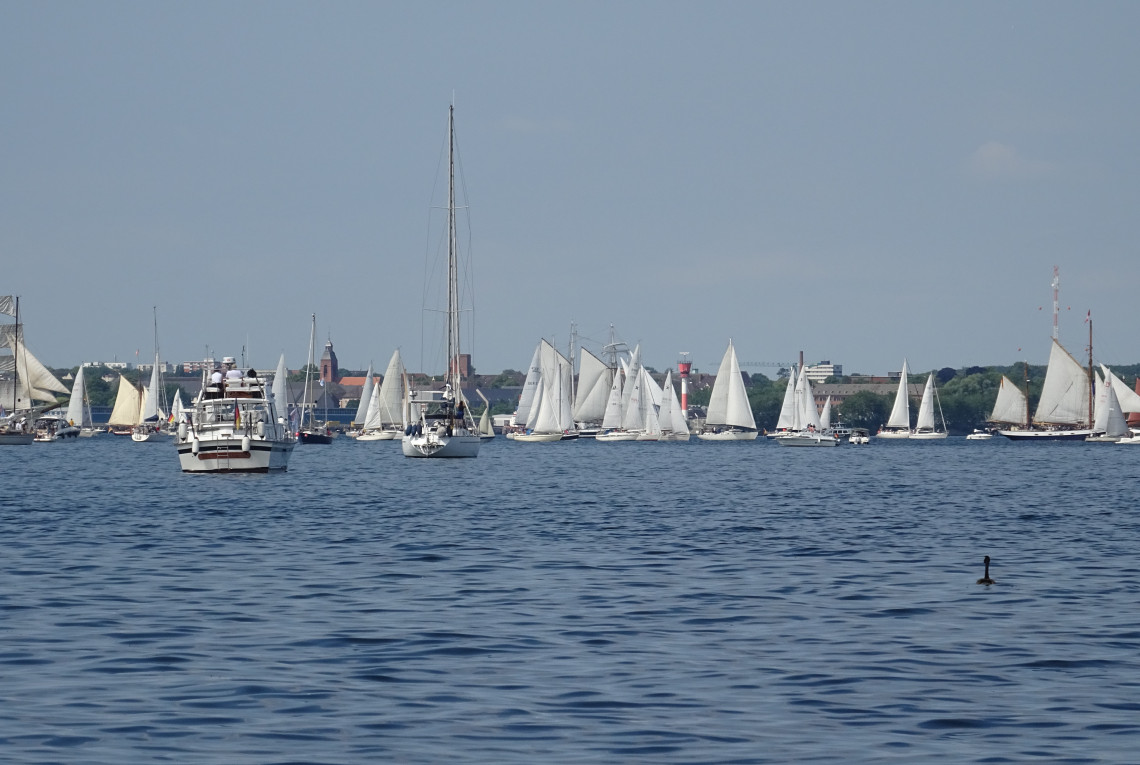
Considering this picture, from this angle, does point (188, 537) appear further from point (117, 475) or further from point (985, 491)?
point (117, 475)

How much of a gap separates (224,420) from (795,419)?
4375 inches

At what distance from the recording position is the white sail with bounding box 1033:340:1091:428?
179250mm

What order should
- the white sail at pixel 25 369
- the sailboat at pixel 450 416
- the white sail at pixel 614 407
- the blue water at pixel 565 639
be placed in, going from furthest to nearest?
1. the white sail at pixel 614 407
2. the white sail at pixel 25 369
3. the sailboat at pixel 450 416
4. the blue water at pixel 565 639

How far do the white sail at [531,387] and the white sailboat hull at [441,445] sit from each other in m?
82.1

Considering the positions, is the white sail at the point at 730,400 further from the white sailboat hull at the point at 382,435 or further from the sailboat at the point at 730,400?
the white sailboat hull at the point at 382,435

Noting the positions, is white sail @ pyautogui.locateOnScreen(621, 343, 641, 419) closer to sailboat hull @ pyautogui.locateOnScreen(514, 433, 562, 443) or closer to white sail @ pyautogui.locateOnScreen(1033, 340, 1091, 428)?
sailboat hull @ pyautogui.locateOnScreen(514, 433, 562, 443)

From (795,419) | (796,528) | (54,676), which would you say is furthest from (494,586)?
(795,419)

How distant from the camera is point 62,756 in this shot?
48.6 feet

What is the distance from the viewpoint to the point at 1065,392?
591ft

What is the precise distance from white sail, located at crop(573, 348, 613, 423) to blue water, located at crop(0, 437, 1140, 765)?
481 feet

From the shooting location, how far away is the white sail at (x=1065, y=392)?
7057 inches

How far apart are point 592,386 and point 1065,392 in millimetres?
57696

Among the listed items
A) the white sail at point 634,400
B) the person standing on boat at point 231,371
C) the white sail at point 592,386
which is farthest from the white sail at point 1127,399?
the person standing on boat at point 231,371

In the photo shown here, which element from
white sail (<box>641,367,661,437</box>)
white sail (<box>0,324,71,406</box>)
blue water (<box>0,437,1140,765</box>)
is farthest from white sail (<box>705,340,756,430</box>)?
blue water (<box>0,437,1140,765</box>)
